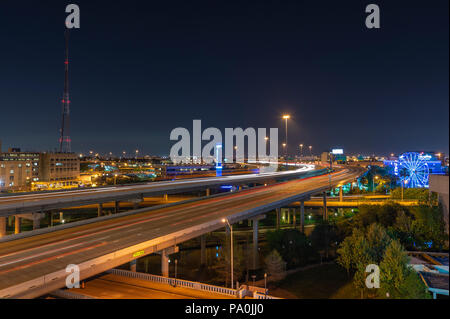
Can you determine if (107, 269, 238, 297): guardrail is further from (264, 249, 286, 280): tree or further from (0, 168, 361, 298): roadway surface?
(264, 249, 286, 280): tree

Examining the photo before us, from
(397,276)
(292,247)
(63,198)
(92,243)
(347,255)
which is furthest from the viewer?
(292,247)

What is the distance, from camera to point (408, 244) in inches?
1286

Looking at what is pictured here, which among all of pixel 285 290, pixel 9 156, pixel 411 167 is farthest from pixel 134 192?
pixel 9 156

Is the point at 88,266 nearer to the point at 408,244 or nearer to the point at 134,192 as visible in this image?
the point at 134,192

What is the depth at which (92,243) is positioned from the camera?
20.5 metres

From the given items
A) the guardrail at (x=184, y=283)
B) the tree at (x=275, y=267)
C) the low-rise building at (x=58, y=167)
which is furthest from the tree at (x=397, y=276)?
the low-rise building at (x=58, y=167)

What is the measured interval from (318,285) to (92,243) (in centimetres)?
2149

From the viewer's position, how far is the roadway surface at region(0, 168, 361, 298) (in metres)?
14.7

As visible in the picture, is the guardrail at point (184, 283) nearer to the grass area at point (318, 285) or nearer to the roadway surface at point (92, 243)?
the roadway surface at point (92, 243)

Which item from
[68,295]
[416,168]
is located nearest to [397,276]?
[68,295]

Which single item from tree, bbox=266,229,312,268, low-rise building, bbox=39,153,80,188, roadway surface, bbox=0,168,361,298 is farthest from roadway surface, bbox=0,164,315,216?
low-rise building, bbox=39,153,80,188

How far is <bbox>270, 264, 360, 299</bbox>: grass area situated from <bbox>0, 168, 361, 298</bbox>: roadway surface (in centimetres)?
823

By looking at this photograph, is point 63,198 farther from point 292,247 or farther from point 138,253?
point 292,247

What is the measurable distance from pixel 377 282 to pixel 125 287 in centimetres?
1899
